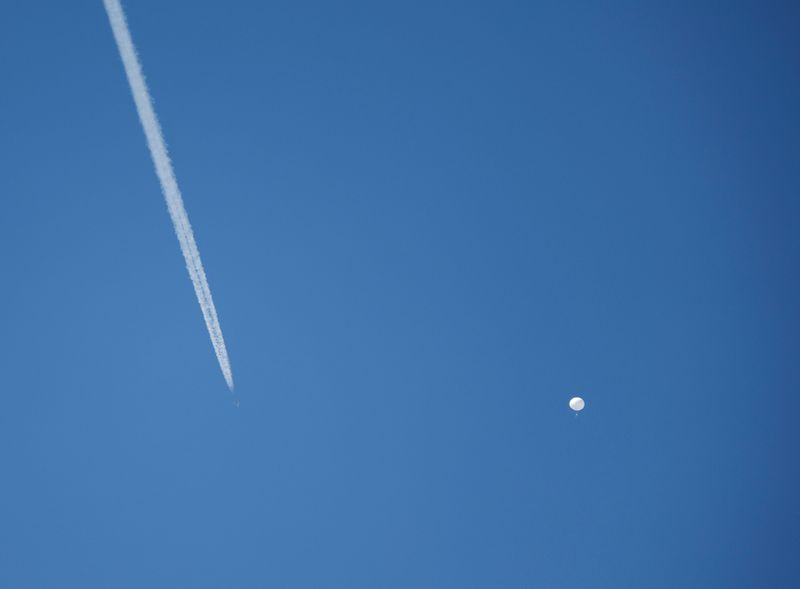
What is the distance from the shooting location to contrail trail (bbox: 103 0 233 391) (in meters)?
1.92

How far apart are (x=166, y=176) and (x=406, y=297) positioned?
799mm

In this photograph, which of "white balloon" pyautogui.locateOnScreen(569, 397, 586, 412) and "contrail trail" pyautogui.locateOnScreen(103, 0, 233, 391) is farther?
"white balloon" pyautogui.locateOnScreen(569, 397, 586, 412)

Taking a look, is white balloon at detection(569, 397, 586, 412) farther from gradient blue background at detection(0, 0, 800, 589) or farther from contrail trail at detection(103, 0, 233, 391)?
contrail trail at detection(103, 0, 233, 391)

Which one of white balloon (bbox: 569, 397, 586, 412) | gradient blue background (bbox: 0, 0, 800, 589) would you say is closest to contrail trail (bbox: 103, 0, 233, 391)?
gradient blue background (bbox: 0, 0, 800, 589)

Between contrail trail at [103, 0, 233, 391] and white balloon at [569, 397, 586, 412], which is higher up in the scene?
contrail trail at [103, 0, 233, 391]

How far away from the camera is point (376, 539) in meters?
2.22

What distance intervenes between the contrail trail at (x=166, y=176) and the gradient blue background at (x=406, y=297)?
0.03 meters

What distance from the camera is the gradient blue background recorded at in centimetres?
200

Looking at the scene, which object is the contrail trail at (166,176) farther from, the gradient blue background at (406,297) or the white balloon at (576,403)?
the white balloon at (576,403)

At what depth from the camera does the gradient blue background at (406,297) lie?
2.00 metres

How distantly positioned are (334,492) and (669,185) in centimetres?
144

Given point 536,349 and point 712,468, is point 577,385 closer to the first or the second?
point 536,349

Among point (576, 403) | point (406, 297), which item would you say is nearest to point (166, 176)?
point (406, 297)

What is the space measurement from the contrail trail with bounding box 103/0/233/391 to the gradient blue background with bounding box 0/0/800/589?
3 centimetres
